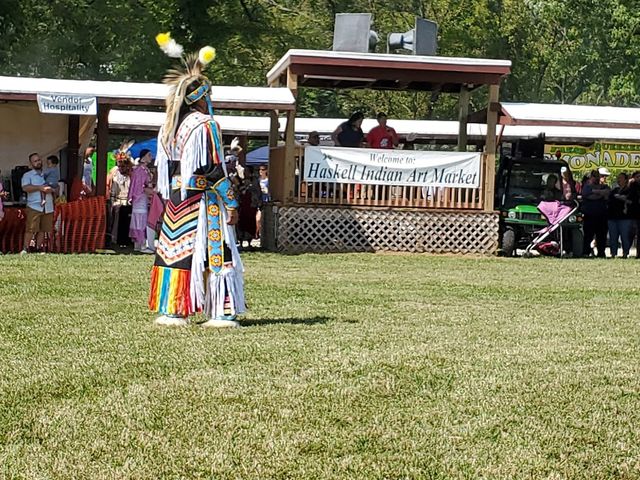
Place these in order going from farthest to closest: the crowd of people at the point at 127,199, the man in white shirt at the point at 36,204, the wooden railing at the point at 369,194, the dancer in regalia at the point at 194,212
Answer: the wooden railing at the point at 369,194 → the crowd of people at the point at 127,199 → the man in white shirt at the point at 36,204 → the dancer in regalia at the point at 194,212

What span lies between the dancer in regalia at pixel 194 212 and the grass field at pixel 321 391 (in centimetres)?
37

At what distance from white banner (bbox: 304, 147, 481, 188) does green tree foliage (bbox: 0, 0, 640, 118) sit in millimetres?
17723

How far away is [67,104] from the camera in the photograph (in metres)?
19.7

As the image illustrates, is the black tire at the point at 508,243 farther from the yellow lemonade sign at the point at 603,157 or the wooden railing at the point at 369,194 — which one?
the yellow lemonade sign at the point at 603,157

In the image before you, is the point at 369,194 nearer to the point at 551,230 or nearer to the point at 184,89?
the point at 551,230

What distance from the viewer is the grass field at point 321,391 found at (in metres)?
5.66

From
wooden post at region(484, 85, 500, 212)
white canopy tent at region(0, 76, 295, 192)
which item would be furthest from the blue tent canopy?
wooden post at region(484, 85, 500, 212)

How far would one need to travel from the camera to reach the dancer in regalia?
9656 mm

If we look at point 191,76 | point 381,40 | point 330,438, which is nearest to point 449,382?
point 330,438

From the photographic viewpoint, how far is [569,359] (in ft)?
28.3

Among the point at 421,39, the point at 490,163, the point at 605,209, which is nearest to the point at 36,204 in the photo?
the point at 490,163

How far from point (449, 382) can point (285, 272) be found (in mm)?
9446

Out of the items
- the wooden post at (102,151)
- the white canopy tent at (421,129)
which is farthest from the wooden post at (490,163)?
the wooden post at (102,151)

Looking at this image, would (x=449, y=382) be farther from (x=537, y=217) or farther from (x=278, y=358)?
(x=537, y=217)
